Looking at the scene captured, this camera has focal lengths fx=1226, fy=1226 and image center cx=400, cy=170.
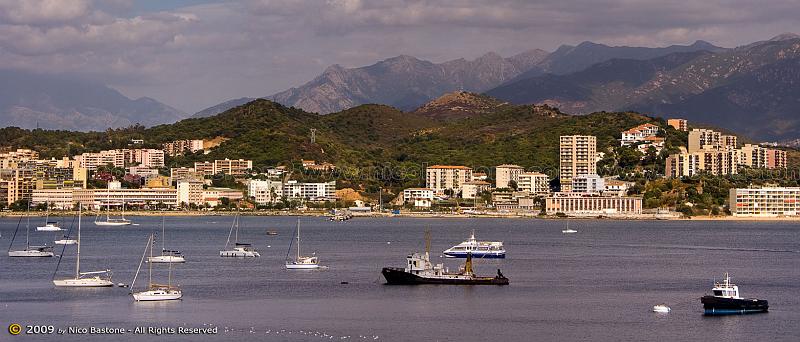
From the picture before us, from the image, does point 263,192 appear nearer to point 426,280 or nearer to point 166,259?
point 166,259

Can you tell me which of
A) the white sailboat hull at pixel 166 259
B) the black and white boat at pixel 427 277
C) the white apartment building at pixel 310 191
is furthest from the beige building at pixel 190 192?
the black and white boat at pixel 427 277

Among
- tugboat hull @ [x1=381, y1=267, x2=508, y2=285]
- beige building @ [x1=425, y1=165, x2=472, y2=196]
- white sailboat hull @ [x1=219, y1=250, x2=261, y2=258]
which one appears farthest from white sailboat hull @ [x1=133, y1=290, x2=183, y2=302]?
beige building @ [x1=425, y1=165, x2=472, y2=196]

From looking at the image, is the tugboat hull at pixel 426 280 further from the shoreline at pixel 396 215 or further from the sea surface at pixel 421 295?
the shoreline at pixel 396 215

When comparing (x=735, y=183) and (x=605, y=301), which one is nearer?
(x=605, y=301)

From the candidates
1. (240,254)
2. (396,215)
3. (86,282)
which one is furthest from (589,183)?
(86,282)

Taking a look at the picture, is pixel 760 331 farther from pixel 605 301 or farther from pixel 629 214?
pixel 629 214

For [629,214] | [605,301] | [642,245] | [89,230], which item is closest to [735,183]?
[629,214]
